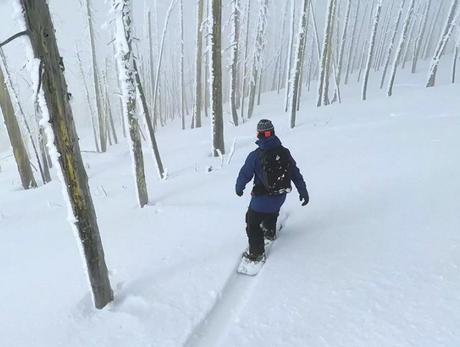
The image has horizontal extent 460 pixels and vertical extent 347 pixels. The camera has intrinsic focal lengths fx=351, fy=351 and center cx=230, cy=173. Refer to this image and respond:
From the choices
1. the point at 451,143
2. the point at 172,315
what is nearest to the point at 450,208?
the point at 451,143

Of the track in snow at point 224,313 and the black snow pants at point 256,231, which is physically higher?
the black snow pants at point 256,231

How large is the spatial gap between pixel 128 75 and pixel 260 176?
4.12 meters

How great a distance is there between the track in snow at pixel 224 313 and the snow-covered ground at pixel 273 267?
0.05ft

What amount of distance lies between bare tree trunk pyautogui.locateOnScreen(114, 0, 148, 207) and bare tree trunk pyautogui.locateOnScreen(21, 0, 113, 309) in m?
3.73

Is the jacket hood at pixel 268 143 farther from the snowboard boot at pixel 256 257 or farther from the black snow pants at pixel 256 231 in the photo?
the snowboard boot at pixel 256 257

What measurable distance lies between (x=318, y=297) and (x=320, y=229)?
63.4 inches

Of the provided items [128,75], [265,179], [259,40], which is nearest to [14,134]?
[128,75]

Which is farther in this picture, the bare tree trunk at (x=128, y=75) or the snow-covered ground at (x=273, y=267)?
the bare tree trunk at (x=128, y=75)

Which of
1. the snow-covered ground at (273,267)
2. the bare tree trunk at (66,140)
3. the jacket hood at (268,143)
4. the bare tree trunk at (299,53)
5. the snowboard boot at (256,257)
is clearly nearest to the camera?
the bare tree trunk at (66,140)

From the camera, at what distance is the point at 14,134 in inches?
463

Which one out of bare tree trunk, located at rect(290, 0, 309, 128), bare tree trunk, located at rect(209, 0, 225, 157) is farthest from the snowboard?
bare tree trunk, located at rect(290, 0, 309, 128)

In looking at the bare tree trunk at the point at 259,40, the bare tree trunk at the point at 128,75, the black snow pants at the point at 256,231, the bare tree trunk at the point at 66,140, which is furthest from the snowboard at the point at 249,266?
the bare tree trunk at the point at 259,40

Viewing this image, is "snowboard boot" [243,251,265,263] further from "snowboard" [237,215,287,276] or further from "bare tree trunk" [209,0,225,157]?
"bare tree trunk" [209,0,225,157]

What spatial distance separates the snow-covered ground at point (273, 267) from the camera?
3486 mm
